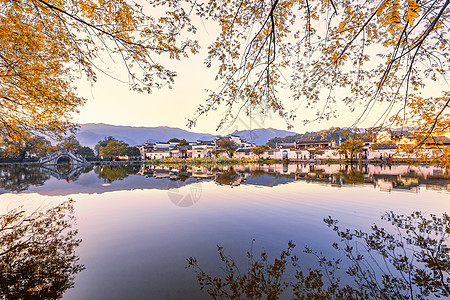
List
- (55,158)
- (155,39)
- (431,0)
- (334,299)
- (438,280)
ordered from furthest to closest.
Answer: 1. (55,158)
2. (155,39)
3. (438,280)
4. (431,0)
5. (334,299)

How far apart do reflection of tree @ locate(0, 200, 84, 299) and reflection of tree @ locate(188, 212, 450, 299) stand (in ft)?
7.69

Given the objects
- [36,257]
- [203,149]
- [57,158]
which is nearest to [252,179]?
[36,257]

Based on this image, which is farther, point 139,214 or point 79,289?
point 139,214

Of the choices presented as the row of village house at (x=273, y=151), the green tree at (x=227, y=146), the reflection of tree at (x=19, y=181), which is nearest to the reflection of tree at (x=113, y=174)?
the reflection of tree at (x=19, y=181)

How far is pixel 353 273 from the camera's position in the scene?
3486 mm

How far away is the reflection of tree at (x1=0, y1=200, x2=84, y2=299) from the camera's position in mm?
3016

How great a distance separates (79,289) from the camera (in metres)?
3.10

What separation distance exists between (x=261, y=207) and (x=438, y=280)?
5.41 meters

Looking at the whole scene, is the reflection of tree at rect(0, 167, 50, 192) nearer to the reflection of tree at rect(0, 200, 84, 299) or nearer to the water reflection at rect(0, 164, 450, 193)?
the water reflection at rect(0, 164, 450, 193)

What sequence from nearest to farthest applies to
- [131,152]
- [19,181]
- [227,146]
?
[19,181] → [227,146] → [131,152]

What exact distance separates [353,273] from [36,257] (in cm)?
636

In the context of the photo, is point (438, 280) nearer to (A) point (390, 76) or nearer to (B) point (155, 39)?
(A) point (390, 76)

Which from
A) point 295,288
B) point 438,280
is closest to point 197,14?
point 295,288

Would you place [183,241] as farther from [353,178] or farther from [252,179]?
[353,178]
